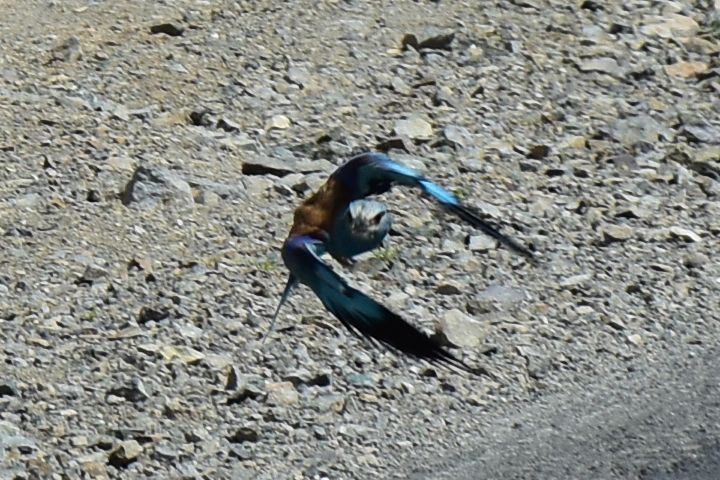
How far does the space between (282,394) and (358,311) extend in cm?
145

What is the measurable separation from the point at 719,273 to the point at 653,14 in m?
2.52

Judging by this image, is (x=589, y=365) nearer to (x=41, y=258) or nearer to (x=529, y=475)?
(x=529, y=475)

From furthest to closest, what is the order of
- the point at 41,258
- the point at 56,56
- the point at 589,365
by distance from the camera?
the point at 56,56 → the point at 41,258 → the point at 589,365

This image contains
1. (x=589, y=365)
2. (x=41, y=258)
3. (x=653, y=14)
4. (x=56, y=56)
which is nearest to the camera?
(x=589, y=365)

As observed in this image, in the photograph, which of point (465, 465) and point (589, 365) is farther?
point (589, 365)

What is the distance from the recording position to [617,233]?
7.11 meters

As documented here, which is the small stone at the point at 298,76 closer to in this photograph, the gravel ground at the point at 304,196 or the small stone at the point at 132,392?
the gravel ground at the point at 304,196

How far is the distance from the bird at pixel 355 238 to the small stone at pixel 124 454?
3.21 ft

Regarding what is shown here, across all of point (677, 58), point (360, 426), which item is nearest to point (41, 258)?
point (360, 426)

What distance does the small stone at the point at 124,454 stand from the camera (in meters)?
5.57

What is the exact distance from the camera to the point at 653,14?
29.6 ft


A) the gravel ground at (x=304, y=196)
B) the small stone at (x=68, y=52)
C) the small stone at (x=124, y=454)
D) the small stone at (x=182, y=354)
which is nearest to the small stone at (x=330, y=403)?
the gravel ground at (x=304, y=196)

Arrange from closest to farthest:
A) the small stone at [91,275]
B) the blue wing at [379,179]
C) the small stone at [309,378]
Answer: the blue wing at [379,179] → the small stone at [309,378] → the small stone at [91,275]

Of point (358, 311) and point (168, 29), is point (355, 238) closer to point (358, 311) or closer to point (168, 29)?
point (358, 311)
